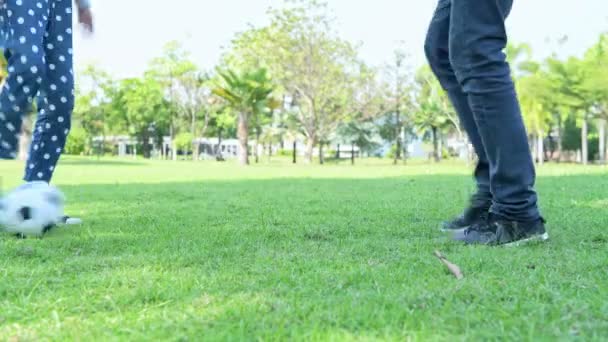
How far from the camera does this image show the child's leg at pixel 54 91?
11.4 ft

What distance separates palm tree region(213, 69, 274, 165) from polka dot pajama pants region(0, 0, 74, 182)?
28.6 m

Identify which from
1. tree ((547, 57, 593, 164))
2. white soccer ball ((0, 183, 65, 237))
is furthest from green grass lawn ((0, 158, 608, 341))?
tree ((547, 57, 593, 164))

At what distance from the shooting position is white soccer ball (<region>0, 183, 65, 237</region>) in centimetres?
297

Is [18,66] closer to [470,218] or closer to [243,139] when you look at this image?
[470,218]

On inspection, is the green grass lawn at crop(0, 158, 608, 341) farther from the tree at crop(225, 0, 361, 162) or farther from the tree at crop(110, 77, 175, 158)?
the tree at crop(110, 77, 175, 158)

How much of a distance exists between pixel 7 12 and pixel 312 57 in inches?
1320

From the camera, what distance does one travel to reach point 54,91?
3.52 m

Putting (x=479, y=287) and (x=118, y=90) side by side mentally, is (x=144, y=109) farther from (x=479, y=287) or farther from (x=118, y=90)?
(x=479, y=287)

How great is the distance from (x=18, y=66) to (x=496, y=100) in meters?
2.16

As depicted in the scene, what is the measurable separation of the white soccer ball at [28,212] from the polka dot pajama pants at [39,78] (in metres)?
0.26

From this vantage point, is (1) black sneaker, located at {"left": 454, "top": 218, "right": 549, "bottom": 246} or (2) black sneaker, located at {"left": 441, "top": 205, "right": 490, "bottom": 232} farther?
(2) black sneaker, located at {"left": 441, "top": 205, "right": 490, "bottom": 232}

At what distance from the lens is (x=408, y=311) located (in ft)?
4.92

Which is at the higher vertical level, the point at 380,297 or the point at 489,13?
the point at 489,13

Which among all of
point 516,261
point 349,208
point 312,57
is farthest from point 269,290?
point 312,57
